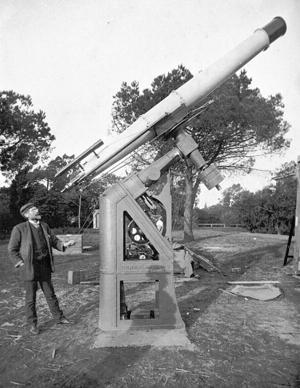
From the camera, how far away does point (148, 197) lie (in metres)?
5.46

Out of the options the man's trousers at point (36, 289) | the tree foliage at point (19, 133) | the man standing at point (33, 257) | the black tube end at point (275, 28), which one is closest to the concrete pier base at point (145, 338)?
the man's trousers at point (36, 289)

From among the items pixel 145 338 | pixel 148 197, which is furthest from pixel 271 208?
pixel 145 338

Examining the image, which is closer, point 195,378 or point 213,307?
point 195,378

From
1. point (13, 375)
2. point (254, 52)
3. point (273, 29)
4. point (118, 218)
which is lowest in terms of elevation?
point (13, 375)

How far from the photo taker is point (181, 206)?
3831cm

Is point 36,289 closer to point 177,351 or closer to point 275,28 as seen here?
point 177,351

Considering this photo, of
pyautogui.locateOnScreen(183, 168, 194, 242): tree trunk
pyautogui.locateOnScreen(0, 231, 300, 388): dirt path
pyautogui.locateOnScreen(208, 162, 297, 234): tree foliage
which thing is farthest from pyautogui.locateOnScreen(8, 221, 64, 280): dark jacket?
pyautogui.locateOnScreen(208, 162, 297, 234): tree foliage

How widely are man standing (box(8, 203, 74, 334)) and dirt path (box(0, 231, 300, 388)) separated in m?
0.35

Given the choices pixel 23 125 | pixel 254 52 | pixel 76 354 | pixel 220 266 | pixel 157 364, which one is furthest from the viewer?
pixel 23 125

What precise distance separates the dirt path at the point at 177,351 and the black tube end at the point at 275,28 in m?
4.51

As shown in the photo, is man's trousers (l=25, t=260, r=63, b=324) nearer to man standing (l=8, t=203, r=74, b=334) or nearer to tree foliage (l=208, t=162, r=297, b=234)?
man standing (l=8, t=203, r=74, b=334)

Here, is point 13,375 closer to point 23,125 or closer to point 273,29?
point 273,29

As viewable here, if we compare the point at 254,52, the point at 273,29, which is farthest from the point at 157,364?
the point at 273,29

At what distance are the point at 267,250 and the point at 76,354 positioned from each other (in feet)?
42.6
